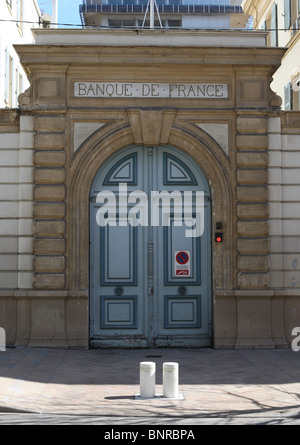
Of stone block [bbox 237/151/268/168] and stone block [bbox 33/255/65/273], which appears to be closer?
stone block [bbox 33/255/65/273]

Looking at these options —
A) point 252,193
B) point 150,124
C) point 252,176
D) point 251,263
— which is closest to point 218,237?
point 251,263

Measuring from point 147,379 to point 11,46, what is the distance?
50.6 feet

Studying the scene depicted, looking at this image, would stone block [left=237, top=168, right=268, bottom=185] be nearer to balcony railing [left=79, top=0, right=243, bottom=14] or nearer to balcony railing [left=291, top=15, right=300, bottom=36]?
balcony railing [left=291, top=15, right=300, bottom=36]

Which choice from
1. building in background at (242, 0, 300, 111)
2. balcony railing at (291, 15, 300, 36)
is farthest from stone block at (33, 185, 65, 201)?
balcony railing at (291, 15, 300, 36)

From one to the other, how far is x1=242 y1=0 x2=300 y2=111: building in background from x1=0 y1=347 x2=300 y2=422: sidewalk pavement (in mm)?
9213

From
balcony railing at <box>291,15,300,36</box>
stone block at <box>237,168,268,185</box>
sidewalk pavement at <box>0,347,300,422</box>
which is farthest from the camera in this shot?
balcony railing at <box>291,15,300,36</box>

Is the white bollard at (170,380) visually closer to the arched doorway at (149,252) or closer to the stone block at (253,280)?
the arched doorway at (149,252)

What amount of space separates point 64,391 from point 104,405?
105 cm

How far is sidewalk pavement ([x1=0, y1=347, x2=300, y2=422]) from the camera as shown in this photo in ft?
28.1

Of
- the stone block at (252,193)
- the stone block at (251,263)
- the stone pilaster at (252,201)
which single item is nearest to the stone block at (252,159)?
the stone pilaster at (252,201)

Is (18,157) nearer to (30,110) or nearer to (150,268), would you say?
(30,110)

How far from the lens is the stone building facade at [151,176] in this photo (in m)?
13.5

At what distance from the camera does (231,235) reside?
13688 mm
